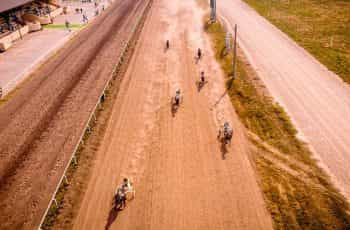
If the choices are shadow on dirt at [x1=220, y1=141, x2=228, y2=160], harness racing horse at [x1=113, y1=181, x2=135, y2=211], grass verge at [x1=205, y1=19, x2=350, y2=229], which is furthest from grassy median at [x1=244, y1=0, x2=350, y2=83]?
harness racing horse at [x1=113, y1=181, x2=135, y2=211]

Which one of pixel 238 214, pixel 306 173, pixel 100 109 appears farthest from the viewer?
pixel 100 109

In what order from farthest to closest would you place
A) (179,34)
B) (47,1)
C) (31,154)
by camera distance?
1. (47,1)
2. (179,34)
3. (31,154)

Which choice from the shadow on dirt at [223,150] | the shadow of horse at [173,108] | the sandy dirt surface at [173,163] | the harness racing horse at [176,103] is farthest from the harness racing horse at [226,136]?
the harness racing horse at [176,103]

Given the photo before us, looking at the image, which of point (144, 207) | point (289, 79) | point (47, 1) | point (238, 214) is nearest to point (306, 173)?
point (238, 214)

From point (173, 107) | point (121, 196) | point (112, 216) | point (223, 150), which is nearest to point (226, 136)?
point (223, 150)

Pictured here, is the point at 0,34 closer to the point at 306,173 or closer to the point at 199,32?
the point at 199,32

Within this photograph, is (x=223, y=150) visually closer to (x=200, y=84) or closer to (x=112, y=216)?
(x=112, y=216)

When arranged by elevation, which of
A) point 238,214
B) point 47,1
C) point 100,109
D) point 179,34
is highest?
point 47,1
